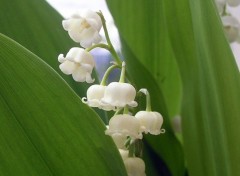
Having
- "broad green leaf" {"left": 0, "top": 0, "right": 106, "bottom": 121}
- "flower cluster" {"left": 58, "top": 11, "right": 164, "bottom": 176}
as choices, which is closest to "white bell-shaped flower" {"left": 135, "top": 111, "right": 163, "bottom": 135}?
"flower cluster" {"left": 58, "top": 11, "right": 164, "bottom": 176}

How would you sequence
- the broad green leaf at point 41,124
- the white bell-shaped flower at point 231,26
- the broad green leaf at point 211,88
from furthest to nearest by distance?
the white bell-shaped flower at point 231,26, the broad green leaf at point 211,88, the broad green leaf at point 41,124

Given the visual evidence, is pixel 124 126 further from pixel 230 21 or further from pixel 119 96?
pixel 230 21

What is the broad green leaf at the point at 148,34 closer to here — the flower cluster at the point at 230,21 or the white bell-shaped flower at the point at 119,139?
the flower cluster at the point at 230,21

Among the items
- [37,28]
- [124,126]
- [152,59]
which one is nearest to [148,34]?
[152,59]

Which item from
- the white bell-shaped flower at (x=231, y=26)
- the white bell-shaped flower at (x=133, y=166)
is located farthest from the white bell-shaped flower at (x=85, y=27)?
the white bell-shaped flower at (x=231, y=26)

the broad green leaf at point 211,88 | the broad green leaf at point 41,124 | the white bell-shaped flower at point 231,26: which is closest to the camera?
the broad green leaf at point 41,124

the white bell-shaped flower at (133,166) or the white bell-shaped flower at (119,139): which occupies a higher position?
the white bell-shaped flower at (119,139)

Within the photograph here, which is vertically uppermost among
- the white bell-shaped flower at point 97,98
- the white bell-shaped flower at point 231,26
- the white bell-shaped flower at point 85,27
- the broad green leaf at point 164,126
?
the white bell-shaped flower at point 85,27
